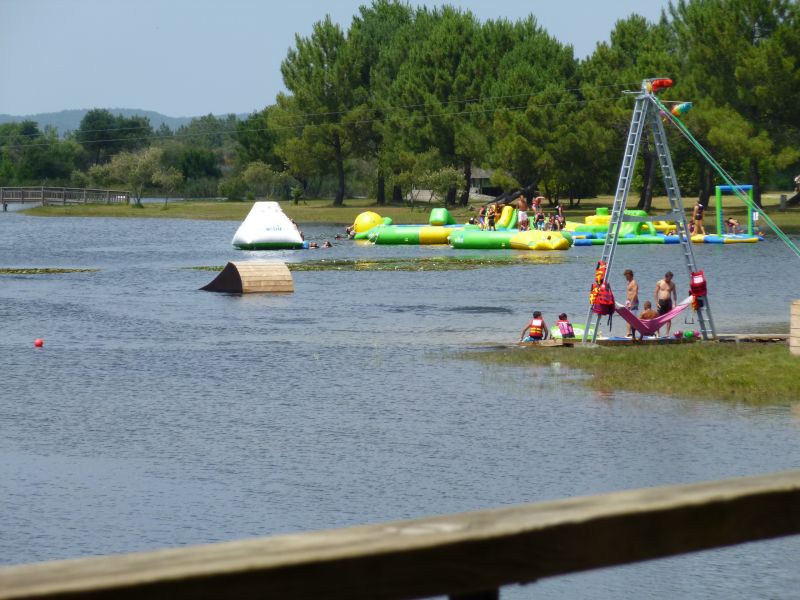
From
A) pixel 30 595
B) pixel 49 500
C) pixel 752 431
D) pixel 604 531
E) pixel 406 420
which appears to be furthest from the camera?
pixel 406 420

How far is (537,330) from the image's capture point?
89.6 feet

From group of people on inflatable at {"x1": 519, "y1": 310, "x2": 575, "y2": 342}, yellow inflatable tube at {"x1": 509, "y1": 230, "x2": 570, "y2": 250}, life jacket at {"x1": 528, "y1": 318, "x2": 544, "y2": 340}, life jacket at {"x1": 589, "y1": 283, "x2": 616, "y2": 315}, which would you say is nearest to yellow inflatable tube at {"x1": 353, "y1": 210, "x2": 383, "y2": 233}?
yellow inflatable tube at {"x1": 509, "y1": 230, "x2": 570, "y2": 250}

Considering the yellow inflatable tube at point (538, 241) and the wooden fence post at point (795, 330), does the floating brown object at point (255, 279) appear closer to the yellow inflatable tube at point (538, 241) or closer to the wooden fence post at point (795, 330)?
the yellow inflatable tube at point (538, 241)

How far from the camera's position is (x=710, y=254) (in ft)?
188

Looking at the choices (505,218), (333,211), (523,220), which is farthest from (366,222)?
(333,211)

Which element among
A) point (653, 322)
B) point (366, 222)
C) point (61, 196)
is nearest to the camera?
point (653, 322)

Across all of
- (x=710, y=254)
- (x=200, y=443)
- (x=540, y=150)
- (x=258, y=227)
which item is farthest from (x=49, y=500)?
(x=540, y=150)

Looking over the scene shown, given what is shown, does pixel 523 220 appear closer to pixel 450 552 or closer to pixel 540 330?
pixel 540 330

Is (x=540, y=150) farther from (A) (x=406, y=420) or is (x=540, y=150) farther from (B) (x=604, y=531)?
(B) (x=604, y=531)

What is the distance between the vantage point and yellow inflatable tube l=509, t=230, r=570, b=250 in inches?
2454

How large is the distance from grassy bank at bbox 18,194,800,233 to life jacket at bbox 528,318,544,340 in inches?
1951

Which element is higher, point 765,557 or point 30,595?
point 30,595

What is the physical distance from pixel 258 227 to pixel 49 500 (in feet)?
172

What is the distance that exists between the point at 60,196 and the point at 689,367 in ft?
456
